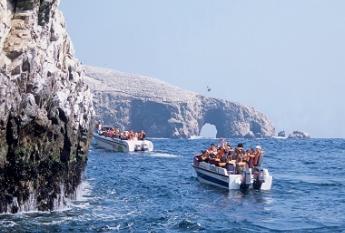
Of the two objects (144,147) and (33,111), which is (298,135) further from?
(33,111)

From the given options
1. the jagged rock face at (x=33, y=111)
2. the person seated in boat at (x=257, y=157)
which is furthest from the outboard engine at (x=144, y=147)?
the jagged rock face at (x=33, y=111)

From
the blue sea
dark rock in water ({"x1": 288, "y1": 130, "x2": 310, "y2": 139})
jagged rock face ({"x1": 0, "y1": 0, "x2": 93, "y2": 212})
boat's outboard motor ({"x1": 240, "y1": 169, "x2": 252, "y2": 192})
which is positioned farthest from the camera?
Result: dark rock in water ({"x1": 288, "y1": 130, "x2": 310, "y2": 139})

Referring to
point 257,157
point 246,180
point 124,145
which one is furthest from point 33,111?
point 124,145

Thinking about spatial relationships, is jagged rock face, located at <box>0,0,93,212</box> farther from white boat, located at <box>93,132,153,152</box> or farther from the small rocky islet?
Result: white boat, located at <box>93,132,153,152</box>

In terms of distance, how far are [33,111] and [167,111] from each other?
136m

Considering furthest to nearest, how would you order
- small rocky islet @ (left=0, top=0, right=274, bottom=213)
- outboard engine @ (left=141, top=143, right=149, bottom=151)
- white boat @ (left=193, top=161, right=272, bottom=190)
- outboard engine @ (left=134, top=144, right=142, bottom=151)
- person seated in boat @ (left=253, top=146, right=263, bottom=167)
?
outboard engine @ (left=141, top=143, right=149, bottom=151) < outboard engine @ (left=134, top=144, right=142, bottom=151) < person seated in boat @ (left=253, top=146, right=263, bottom=167) < white boat @ (left=193, top=161, right=272, bottom=190) < small rocky islet @ (left=0, top=0, right=274, bottom=213)

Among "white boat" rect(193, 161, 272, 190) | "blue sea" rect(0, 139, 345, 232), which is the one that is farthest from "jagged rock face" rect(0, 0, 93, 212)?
"white boat" rect(193, 161, 272, 190)

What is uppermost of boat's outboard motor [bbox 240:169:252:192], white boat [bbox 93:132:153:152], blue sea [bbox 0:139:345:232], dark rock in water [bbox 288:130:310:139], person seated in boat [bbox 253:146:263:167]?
dark rock in water [bbox 288:130:310:139]

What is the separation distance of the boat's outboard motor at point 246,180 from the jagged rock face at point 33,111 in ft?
32.4

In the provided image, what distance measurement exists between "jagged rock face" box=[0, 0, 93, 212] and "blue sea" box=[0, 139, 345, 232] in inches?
35.8

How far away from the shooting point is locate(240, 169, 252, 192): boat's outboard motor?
3256 centimetres

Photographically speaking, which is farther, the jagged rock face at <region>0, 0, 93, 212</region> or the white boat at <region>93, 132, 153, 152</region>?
the white boat at <region>93, 132, 153, 152</region>

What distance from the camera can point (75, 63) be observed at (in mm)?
29781

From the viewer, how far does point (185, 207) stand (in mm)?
27391
